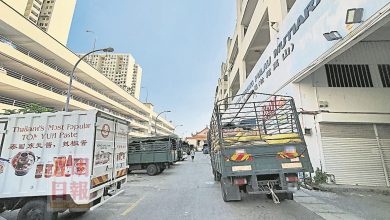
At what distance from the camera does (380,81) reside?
391 inches

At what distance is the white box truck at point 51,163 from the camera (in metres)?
4.85

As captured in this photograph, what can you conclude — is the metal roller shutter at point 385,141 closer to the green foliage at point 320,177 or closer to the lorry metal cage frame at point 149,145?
the green foliage at point 320,177

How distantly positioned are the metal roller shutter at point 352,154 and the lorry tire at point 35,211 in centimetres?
931

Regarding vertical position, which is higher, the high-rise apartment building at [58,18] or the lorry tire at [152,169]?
the high-rise apartment building at [58,18]

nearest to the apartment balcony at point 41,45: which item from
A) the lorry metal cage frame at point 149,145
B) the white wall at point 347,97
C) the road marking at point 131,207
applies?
the lorry metal cage frame at point 149,145

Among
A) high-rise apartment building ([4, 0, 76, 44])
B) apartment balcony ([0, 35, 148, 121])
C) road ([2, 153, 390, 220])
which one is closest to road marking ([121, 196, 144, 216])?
road ([2, 153, 390, 220])

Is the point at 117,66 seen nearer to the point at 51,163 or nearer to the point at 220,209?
the point at 51,163

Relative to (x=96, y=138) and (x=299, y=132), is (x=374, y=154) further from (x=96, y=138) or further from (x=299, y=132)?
(x=96, y=138)

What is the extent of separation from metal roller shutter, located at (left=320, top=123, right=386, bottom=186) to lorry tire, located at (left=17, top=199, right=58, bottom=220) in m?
9.31

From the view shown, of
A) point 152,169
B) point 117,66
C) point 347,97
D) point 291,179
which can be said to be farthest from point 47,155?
point 117,66

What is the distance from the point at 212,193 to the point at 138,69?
2888 inches

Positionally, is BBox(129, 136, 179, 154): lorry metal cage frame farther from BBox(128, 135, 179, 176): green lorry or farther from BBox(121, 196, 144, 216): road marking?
BBox(121, 196, 144, 216): road marking

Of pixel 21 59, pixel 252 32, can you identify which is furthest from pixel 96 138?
pixel 21 59

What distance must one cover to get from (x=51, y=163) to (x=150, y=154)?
1159cm
